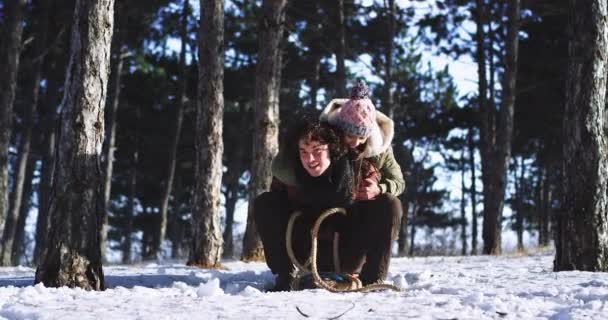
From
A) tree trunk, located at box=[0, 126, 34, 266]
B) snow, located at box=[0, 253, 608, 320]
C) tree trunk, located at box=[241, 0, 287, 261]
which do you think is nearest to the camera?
snow, located at box=[0, 253, 608, 320]

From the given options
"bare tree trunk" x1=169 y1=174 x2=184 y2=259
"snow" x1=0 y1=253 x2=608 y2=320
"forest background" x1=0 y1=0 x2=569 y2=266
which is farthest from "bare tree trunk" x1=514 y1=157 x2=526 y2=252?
"snow" x1=0 y1=253 x2=608 y2=320

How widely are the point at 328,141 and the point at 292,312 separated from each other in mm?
1056

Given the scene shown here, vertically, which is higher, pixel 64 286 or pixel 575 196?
pixel 575 196

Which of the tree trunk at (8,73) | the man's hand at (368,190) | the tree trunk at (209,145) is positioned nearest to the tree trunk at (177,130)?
the tree trunk at (8,73)

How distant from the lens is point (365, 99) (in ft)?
10.3

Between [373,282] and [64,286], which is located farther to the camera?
[64,286]

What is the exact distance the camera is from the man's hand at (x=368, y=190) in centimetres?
329

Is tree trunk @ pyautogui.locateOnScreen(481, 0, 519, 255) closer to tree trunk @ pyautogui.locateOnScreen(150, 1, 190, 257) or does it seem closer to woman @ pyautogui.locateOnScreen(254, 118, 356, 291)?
tree trunk @ pyautogui.locateOnScreen(150, 1, 190, 257)

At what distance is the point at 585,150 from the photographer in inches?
181

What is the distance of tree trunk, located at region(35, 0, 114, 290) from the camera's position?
3688mm

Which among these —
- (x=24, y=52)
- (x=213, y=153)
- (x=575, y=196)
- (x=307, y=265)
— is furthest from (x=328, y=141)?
(x=24, y=52)

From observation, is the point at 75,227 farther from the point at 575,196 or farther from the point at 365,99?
the point at 575,196

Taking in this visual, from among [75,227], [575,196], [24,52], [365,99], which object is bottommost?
[75,227]

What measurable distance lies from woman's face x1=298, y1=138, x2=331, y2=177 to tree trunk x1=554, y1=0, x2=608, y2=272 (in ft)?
8.26
